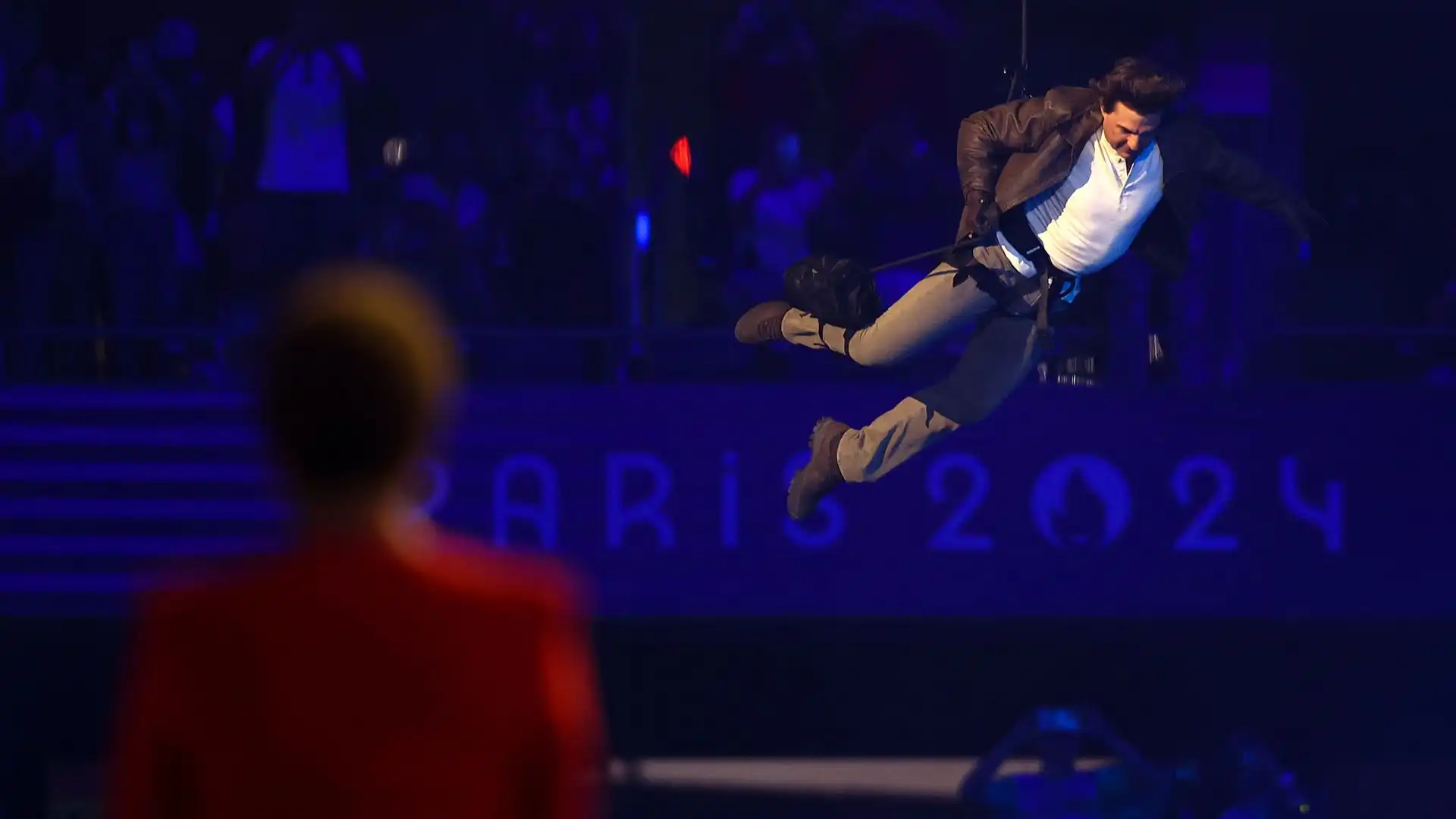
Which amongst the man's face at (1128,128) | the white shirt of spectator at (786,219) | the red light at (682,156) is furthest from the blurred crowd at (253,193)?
the man's face at (1128,128)

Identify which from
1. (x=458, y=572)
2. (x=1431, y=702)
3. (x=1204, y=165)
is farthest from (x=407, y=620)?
(x=1431, y=702)

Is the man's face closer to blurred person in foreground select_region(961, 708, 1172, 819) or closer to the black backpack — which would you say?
the black backpack

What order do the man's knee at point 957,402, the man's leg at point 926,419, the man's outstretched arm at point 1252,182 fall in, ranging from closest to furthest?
the man's outstretched arm at point 1252,182 → the man's leg at point 926,419 → the man's knee at point 957,402

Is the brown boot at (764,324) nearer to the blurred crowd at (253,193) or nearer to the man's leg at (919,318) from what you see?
the man's leg at (919,318)

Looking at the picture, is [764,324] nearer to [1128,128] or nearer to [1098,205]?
[1098,205]

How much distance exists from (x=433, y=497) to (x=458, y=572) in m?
4.95

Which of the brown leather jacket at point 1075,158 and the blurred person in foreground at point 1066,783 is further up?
the brown leather jacket at point 1075,158

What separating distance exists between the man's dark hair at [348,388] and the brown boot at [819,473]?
428 cm

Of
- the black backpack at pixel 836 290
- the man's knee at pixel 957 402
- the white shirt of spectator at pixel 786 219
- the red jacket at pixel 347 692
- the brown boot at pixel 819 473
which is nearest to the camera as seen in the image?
the red jacket at pixel 347 692

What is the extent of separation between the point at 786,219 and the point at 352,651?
210 inches

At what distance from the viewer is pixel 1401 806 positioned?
6.56 meters

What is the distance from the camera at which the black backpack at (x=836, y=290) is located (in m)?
5.00

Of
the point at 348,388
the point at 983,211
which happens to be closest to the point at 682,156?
the point at 983,211

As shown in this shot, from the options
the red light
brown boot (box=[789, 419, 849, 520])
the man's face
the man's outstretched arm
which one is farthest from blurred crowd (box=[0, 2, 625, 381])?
the man's outstretched arm
